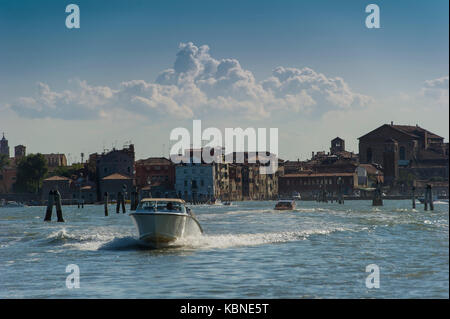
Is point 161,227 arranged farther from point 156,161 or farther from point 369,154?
point 369,154

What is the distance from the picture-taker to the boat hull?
2722 cm

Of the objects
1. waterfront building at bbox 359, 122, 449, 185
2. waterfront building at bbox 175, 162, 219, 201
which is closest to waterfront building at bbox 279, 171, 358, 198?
waterfront building at bbox 359, 122, 449, 185

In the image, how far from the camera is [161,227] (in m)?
27.4

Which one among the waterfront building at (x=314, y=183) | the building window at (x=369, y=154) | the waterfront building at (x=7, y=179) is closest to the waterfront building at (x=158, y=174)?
the waterfront building at (x=314, y=183)

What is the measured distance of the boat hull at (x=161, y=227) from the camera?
27.2 metres

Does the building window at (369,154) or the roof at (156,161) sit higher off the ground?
the building window at (369,154)

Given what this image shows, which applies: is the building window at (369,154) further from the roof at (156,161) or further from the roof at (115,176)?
the roof at (115,176)

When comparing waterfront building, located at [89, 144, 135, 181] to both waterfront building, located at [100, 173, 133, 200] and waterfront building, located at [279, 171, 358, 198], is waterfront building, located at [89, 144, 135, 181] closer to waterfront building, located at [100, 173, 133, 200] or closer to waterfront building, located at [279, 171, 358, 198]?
waterfront building, located at [100, 173, 133, 200]

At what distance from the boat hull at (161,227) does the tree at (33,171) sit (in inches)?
5084

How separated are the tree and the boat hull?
12913 centimetres

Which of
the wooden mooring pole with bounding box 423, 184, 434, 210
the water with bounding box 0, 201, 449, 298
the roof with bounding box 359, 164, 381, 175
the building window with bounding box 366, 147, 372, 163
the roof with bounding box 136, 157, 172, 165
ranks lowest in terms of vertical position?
the water with bounding box 0, 201, 449, 298

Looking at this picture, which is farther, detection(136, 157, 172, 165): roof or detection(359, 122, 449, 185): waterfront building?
detection(359, 122, 449, 185): waterfront building

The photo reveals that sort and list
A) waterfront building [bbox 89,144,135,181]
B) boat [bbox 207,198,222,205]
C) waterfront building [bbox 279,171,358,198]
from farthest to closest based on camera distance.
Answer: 1. waterfront building [bbox 279,171,358,198]
2. waterfront building [bbox 89,144,135,181]
3. boat [bbox 207,198,222,205]
